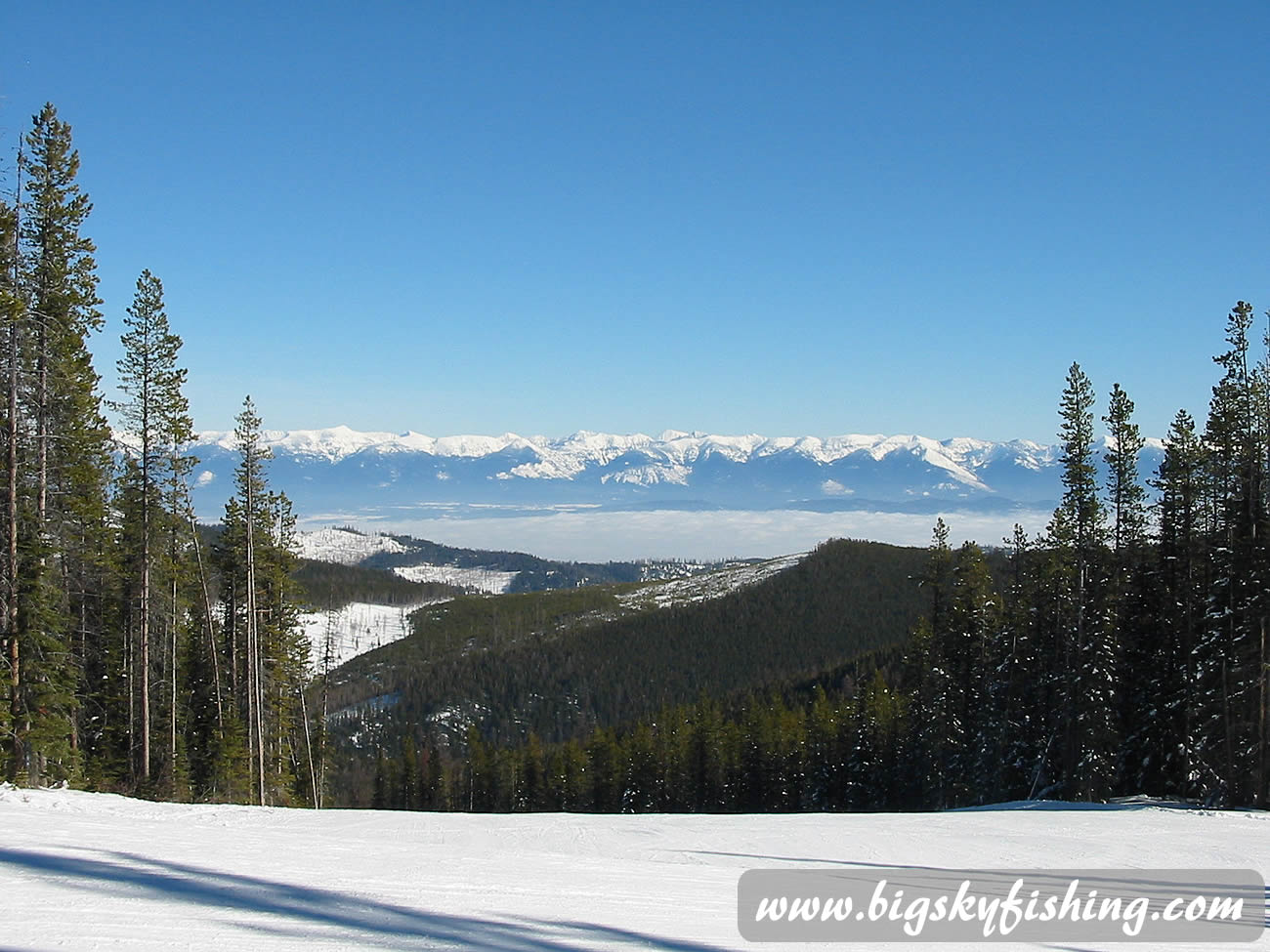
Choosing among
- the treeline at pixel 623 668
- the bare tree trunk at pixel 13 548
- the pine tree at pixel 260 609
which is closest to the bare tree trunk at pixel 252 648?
the pine tree at pixel 260 609

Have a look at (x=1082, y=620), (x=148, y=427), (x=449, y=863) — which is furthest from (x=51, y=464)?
(x=1082, y=620)

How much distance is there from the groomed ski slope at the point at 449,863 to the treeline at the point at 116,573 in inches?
231

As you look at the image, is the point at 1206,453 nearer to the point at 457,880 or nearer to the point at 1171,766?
the point at 1171,766

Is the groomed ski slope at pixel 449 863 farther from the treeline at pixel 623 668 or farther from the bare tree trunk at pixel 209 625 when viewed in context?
the treeline at pixel 623 668

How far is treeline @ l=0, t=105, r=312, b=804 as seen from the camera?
733 inches

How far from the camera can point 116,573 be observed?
25094 millimetres

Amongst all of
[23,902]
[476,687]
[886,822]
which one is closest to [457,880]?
[23,902]

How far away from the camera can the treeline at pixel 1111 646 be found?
1003 inches

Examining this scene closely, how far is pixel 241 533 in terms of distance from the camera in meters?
31.6

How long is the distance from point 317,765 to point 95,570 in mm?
21251

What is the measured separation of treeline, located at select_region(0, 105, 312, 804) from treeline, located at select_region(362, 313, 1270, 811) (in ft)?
93.1

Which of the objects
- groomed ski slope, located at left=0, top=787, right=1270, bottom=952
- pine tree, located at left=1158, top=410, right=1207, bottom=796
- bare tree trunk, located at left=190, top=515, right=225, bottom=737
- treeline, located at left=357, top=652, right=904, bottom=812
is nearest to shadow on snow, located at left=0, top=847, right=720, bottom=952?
groomed ski slope, located at left=0, top=787, right=1270, bottom=952

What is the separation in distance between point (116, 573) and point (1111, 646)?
3150 centimetres

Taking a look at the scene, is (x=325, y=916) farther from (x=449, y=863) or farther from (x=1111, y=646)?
(x=1111, y=646)
